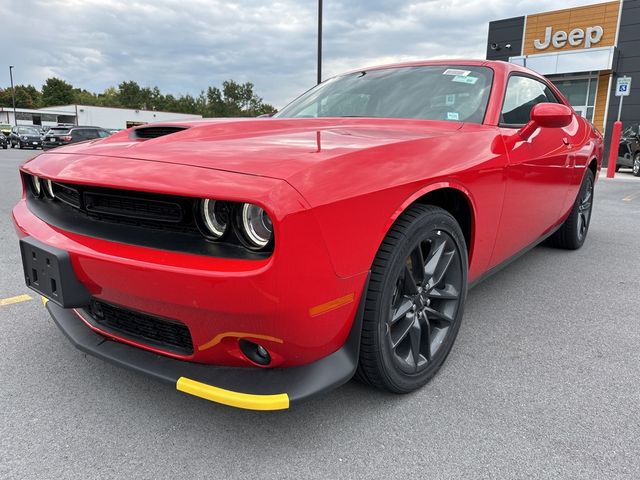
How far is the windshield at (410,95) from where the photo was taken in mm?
2535

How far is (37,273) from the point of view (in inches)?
69.2

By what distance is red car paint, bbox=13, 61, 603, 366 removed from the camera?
134cm

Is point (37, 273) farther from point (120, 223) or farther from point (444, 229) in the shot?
point (444, 229)

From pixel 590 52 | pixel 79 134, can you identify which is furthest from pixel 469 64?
pixel 79 134

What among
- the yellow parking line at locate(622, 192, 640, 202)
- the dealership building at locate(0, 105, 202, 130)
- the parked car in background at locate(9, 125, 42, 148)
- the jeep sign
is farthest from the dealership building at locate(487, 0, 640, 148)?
the dealership building at locate(0, 105, 202, 130)

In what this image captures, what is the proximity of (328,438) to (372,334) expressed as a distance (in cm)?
41

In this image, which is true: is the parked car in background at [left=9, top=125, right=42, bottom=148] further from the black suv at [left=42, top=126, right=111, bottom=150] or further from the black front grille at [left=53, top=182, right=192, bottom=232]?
the black front grille at [left=53, top=182, right=192, bottom=232]

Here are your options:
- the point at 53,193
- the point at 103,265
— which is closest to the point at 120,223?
the point at 103,265

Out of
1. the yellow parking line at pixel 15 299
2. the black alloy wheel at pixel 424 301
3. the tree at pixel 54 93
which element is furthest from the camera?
the tree at pixel 54 93

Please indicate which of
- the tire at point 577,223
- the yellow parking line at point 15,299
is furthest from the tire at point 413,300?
the tire at point 577,223

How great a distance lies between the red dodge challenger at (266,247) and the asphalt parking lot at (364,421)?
20 centimetres

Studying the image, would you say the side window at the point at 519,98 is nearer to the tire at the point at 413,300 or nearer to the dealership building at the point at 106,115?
the tire at the point at 413,300

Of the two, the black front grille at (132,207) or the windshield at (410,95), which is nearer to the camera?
the black front grille at (132,207)

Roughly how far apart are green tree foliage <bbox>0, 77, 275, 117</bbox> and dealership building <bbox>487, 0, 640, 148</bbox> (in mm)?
57289
